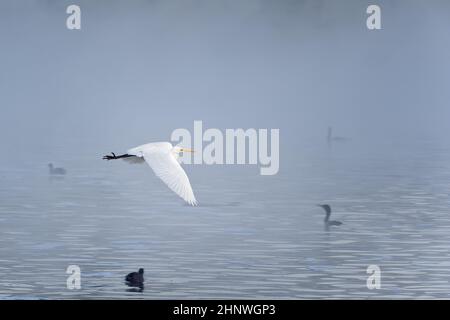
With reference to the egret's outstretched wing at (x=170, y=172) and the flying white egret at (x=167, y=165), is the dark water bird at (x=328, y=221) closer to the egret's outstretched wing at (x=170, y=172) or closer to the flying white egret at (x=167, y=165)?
the flying white egret at (x=167, y=165)

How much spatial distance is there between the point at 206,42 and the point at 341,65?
3.86m

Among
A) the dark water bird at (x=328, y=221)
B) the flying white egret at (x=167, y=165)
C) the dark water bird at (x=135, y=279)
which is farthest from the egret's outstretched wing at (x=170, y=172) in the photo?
the dark water bird at (x=328, y=221)

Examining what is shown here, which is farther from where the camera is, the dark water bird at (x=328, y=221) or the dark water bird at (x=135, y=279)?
the dark water bird at (x=328, y=221)

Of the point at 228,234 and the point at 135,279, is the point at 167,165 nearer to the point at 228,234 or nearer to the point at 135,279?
the point at 135,279

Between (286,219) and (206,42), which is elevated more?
(206,42)

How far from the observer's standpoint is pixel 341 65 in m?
40.5

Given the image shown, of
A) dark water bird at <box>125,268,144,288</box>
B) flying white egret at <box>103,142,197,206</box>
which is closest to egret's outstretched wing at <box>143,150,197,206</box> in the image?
flying white egret at <box>103,142,197,206</box>

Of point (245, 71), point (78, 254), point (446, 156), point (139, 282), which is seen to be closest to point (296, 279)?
point (139, 282)

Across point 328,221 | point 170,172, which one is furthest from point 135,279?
point 328,221

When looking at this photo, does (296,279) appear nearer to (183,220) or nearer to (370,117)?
(183,220)

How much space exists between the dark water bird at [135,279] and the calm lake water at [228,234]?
0.12 metres

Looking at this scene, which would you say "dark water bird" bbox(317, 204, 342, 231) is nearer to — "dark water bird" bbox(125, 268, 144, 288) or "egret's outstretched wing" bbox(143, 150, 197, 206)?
"egret's outstretched wing" bbox(143, 150, 197, 206)

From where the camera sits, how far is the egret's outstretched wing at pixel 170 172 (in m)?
12.5

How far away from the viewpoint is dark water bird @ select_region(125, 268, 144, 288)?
12.7 meters
